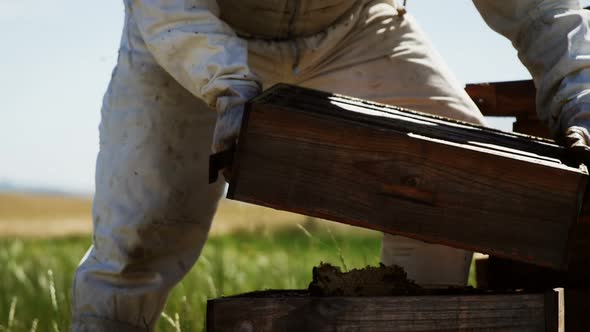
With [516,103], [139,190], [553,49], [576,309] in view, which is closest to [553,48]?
[553,49]

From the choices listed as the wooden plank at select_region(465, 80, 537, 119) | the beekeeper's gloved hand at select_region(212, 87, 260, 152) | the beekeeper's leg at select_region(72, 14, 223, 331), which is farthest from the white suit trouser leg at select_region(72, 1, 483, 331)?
the beekeeper's gloved hand at select_region(212, 87, 260, 152)

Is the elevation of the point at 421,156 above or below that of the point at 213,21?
below

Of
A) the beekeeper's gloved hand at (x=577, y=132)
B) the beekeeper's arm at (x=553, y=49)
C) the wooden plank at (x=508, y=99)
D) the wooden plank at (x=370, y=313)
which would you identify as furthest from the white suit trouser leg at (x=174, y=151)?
the wooden plank at (x=370, y=313)

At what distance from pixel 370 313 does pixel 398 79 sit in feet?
4.07

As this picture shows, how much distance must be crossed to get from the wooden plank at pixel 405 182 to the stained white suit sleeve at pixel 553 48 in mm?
524

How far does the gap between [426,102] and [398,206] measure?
108 cm

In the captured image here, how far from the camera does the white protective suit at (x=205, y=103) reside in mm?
3213

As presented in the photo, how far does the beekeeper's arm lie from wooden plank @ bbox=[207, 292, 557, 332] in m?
0.56

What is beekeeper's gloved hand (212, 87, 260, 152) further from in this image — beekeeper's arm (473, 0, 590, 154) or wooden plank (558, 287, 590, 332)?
wooden plank (558, 287, 590, 332)

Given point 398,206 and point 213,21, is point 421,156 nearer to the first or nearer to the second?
point 398,206

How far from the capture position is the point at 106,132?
3.32 meters

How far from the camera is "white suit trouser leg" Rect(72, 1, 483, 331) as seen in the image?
3.23 metres

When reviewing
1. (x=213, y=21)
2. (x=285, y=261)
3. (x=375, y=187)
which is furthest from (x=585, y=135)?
(x=285, y=261)

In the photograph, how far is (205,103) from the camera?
3338mm
